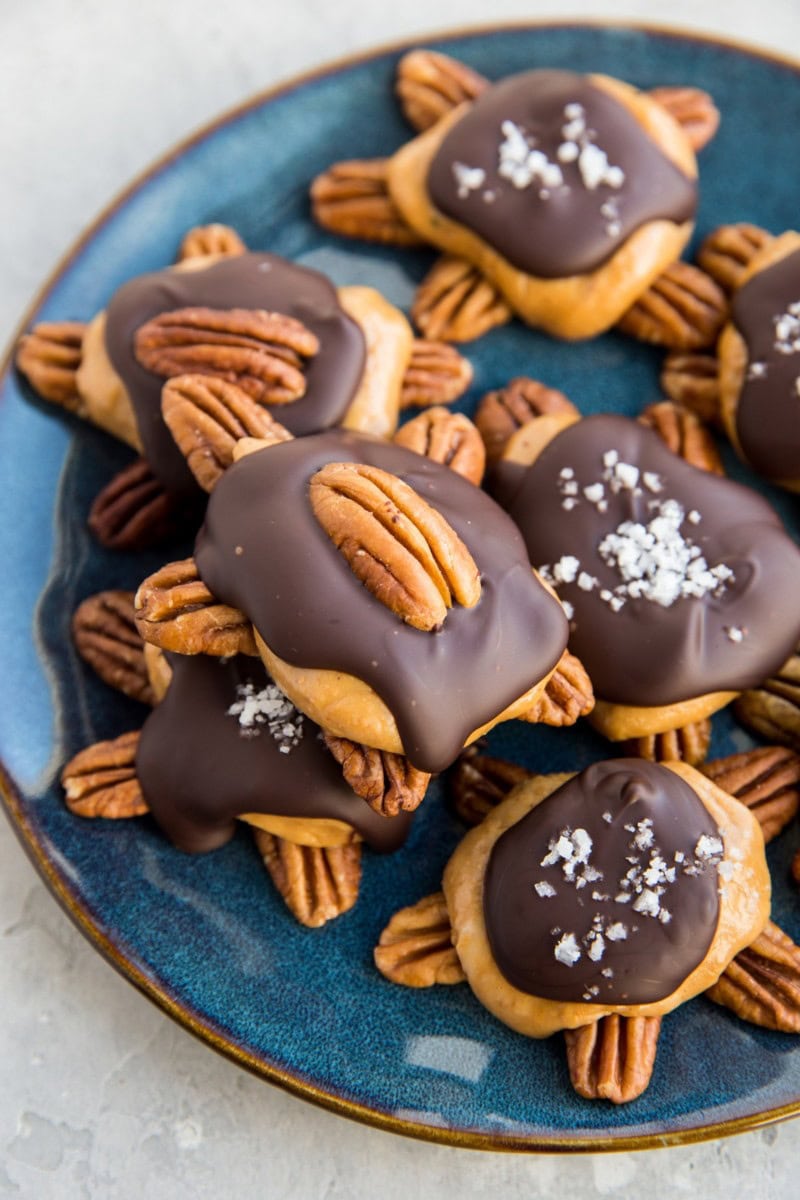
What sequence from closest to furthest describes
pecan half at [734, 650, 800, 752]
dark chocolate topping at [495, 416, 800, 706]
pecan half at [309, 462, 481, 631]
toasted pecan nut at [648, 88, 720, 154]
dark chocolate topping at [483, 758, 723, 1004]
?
pecan half at [309, 462, 481, 631] → dark chocolate topping at [483, 758, 723, 1004] → dark chocolate topping at [495, 416, 800, 706] → pecan half at [734, 650, 800, 752] → toasted pecan nut at [648, 88, 720, 154]

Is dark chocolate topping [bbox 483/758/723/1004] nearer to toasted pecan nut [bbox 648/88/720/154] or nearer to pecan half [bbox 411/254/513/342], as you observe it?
pecan half [bbox 411/254/513/342]

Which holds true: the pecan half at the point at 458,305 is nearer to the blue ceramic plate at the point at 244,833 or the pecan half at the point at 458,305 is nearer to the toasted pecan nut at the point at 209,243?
the blue ceramic plate at the point at 244,833

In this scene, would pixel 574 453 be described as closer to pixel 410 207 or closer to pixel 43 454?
pixel 410 207

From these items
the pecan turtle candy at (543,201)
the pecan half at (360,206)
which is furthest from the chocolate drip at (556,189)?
the pecan half at (360,206)

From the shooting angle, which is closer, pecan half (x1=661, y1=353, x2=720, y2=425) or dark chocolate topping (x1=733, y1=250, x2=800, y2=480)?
dark chocolate topping (x1=733, y1=250, x2=800, y2=480)

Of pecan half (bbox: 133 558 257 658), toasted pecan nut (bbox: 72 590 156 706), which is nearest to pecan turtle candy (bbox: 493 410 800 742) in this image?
pecan half (bbox: 133 558 257 658)

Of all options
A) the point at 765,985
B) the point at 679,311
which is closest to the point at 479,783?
the point at 765,985

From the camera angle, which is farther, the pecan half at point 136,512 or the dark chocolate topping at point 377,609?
the pecan half at point 136,512

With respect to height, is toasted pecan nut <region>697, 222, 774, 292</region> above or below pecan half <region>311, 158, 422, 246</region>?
below
